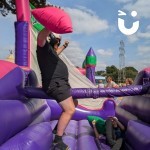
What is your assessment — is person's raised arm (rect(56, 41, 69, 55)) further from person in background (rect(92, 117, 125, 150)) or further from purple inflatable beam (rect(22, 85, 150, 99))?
person in background (rect(92, 117, 125, 150))

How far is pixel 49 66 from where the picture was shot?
2598mm

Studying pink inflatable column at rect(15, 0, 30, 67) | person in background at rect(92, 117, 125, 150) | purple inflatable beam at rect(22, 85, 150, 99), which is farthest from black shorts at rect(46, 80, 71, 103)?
pink inflatable column at rect(15, 0, 30, 67)

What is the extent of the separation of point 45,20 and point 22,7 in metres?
3.36

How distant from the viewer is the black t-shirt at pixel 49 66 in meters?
2.57

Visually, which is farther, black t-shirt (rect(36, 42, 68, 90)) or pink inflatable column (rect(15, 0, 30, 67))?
pink inflatable column (rect(15, 0, 30, 67))

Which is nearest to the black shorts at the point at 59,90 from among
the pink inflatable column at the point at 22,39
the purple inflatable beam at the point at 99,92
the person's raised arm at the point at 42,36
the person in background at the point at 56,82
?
the person in background at the point at 56,82

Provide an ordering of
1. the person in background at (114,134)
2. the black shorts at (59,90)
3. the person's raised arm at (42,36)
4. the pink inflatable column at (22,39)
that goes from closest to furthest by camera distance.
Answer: the person's raised arm at (42,36), the black shorts at (59,90), the person in background at (114,134), the pink inflatable column at (22,39)

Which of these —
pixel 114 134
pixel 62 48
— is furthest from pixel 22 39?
pixel 114 134

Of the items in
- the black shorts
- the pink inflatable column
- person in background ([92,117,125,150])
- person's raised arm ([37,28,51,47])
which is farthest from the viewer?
the pink inflatable column

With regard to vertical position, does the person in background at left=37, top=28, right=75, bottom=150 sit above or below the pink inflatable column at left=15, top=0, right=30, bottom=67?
below

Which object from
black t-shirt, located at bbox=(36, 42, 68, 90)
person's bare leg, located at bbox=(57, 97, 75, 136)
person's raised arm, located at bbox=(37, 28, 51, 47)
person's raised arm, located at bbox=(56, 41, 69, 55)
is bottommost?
person's bare leg, located at bbox=(57, 97, 75, 136)

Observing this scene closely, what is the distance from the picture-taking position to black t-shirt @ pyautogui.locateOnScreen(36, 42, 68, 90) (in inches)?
101

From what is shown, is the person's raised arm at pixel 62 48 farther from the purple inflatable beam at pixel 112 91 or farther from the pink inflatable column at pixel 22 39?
the pink inflatable column at pixel 22 39

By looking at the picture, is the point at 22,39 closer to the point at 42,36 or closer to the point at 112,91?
the point at 112,91
